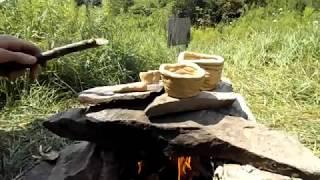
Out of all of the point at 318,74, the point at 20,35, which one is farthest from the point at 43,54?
the point at 318,74

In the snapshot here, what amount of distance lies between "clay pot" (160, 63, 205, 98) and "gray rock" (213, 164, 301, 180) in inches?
10.8

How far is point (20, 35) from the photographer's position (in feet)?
12.2

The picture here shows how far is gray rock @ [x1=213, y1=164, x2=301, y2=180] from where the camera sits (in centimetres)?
157

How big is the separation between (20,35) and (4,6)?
0.38 m

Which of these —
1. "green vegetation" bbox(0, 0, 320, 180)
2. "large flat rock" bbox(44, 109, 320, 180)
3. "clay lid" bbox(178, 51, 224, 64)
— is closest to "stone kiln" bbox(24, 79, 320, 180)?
"large flat rock" bbox(44, 109, 320, 180)

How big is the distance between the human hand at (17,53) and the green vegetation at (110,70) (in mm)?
978

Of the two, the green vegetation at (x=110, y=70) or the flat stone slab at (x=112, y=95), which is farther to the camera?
the green vegetation at (x=110, y=70)

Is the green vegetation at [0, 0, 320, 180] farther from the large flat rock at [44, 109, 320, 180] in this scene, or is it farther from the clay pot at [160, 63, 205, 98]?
the clay pot at [160, 63, 205, 98]

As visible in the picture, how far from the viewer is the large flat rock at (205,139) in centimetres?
148

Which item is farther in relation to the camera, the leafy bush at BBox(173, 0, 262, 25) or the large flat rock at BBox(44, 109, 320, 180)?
the leafy bush at BBox(173, 0, 262, 25)

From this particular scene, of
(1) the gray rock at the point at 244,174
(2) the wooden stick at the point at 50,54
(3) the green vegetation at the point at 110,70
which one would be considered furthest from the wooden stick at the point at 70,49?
(3) the green vegetation at the point at 110,70

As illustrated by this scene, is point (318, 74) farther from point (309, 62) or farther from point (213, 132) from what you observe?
point (213, 132)

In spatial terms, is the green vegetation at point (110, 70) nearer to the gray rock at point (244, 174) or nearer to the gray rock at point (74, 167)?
the gray rock at point (74, 167)

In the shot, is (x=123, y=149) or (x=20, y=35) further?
(x=20, y=35)
